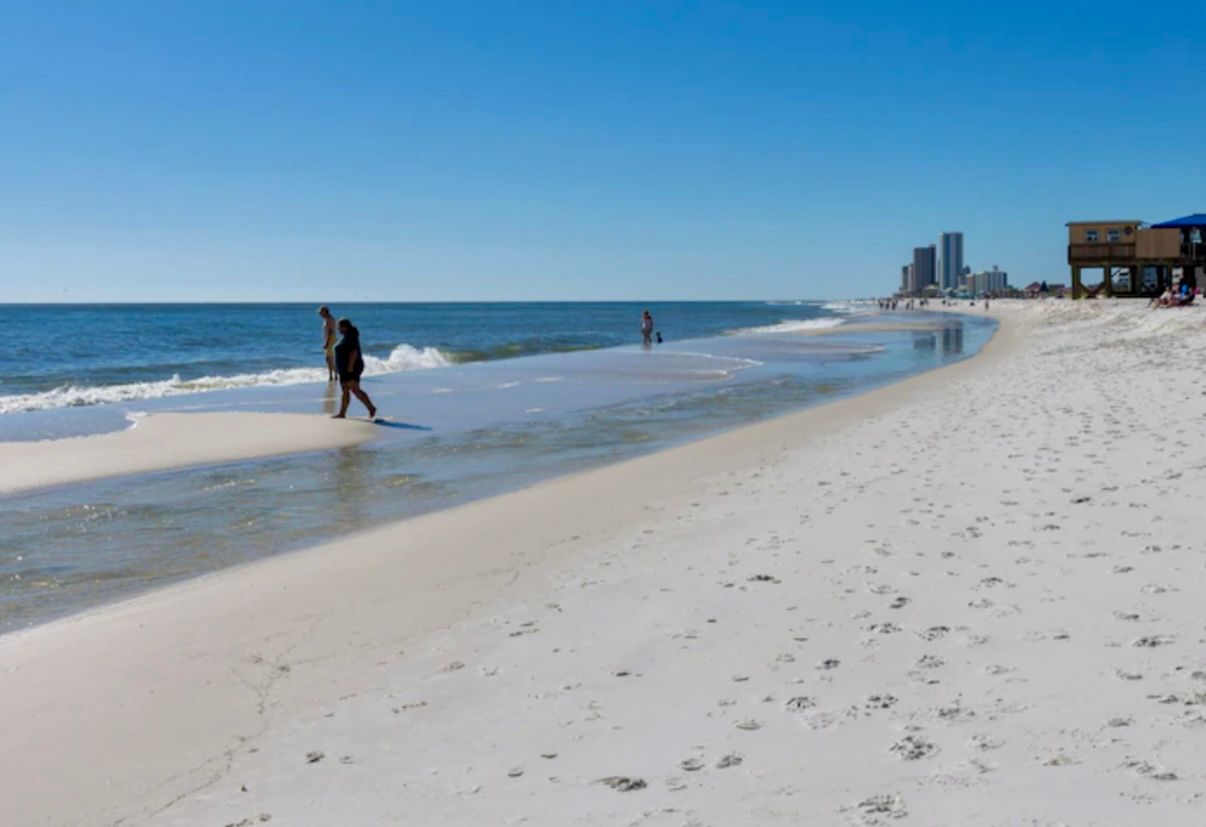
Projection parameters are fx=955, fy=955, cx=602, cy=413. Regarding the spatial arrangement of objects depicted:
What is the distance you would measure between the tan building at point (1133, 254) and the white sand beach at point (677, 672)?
5567cm

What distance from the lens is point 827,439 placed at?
43.6ft

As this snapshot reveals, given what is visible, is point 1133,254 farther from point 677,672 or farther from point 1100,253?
point 677,672

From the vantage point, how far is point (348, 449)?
14352mm

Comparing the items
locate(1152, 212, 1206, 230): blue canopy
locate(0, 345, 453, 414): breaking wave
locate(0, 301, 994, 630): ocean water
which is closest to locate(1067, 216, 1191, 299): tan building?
locate(1152, 212, 1206, 230): blue canopy

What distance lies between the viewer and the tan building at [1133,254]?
2210 inches

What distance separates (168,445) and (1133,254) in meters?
59.8

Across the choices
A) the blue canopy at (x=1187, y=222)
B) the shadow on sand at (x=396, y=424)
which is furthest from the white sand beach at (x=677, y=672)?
the blue canopy at (x=1187, y=222)

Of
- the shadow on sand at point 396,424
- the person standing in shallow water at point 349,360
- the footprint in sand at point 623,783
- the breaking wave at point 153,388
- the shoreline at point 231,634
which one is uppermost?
the person standing in shallow water at point 349,360

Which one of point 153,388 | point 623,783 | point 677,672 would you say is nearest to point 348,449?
point 677,672

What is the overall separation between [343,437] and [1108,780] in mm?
13671

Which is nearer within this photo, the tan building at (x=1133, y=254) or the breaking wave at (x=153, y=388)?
the breaking wave at (x=153, y=388)

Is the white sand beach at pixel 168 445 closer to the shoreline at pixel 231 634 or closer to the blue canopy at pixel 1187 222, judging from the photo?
the shoreline at pixel 231 634

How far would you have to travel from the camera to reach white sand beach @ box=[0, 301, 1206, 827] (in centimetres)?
350

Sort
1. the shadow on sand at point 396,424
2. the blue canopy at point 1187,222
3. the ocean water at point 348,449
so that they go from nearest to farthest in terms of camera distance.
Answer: the ocean water at point 348,449 < the shadow on sand at point 396,424 < the blue canopy at point 1187,222
